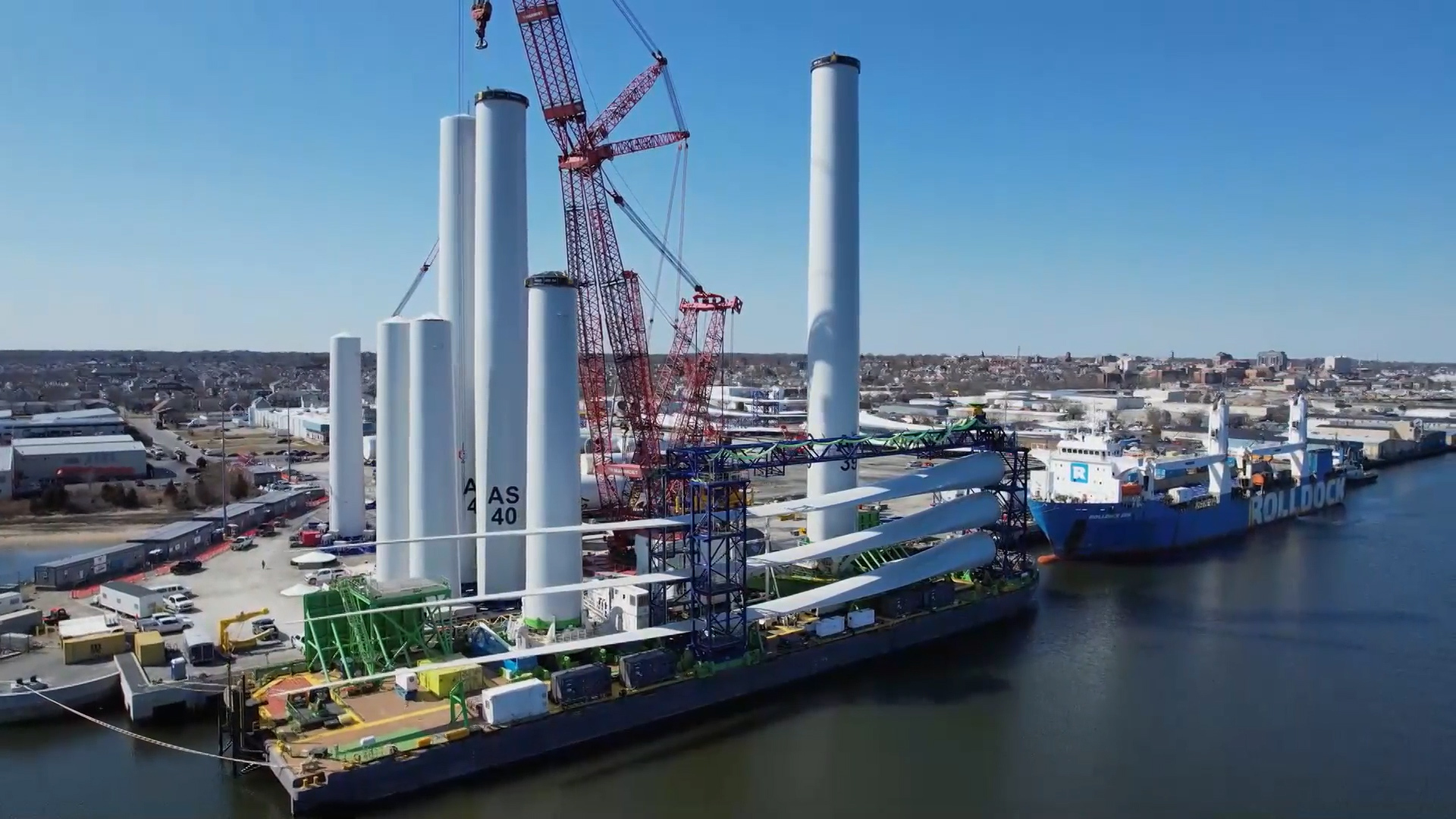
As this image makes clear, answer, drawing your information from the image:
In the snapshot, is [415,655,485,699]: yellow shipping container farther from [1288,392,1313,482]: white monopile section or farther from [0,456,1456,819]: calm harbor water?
[1288,392,1313,482]: white monopile section

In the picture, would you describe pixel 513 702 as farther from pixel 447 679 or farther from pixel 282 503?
pixel 282 503

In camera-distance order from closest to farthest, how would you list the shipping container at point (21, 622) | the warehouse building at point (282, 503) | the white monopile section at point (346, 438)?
the shipping container at point (21, 622), the white monopile section at point (346, 438), the warehouse building at point (282, 503)

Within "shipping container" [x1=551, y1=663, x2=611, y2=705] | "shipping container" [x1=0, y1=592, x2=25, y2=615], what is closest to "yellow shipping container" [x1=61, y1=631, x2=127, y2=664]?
"shipping container" [x1=0, y1=592, x2=25, y2=615]

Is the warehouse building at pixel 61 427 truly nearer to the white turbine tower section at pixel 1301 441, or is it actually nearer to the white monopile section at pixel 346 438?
the white monopile section at pixel 346 438

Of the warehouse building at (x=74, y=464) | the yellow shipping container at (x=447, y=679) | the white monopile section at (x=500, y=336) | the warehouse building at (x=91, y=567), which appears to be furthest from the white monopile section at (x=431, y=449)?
the warehouse building at (x=74, y=464)

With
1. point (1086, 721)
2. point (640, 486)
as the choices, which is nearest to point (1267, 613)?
point (1086, 721)

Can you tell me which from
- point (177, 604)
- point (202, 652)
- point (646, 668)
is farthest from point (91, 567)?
point (646, 668)

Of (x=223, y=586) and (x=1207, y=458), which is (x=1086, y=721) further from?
(x=1207, y=458)
